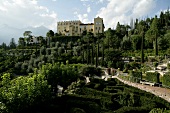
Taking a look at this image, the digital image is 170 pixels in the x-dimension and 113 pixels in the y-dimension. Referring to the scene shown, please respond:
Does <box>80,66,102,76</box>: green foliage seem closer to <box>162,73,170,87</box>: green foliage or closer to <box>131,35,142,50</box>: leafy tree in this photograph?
<box>131,35,142,50</box>: leafy tree

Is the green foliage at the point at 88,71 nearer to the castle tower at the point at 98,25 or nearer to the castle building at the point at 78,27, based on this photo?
the castle building at the point at 78,27

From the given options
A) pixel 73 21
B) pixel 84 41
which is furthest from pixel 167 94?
pixel 73 21

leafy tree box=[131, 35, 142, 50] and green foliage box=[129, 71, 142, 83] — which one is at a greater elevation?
leafy tree box=[131, 35, 142, 50]

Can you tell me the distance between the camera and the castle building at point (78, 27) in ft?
313

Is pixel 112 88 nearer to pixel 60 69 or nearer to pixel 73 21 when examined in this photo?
pixel 60 69

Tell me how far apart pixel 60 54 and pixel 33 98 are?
45475 mm

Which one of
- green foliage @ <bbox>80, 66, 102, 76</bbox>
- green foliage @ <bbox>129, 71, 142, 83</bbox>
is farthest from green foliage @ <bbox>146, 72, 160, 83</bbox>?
green foliage @ <bbox>80, 66, 102, 76</bbox>

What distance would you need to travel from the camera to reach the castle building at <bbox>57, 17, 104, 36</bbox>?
313 feet

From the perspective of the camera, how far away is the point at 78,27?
102 m

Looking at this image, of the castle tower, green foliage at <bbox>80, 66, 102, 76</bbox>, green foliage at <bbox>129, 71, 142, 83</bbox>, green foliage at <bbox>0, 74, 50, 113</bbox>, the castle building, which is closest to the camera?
green foliage at <bbox>0, 74, 50, 113</bbox>

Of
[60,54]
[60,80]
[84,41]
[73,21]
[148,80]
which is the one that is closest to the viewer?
[60,80]

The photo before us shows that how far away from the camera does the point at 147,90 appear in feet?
83.0

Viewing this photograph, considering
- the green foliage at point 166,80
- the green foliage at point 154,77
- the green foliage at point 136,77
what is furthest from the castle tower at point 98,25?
the green foliage at point 166,80

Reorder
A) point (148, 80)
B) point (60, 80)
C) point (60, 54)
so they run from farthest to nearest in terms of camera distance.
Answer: point (60, 54), point (148, 80), point (60, 80)
